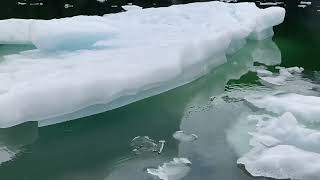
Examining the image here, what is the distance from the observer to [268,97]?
4.22 m

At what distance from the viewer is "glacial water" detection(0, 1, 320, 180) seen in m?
2.90

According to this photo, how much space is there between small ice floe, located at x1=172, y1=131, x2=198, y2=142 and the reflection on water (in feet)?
0.15

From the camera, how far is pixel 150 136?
3.40 m

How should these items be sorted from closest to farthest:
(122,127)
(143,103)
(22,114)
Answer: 1. (22,114)
2. (122,127)
3. (143,103)

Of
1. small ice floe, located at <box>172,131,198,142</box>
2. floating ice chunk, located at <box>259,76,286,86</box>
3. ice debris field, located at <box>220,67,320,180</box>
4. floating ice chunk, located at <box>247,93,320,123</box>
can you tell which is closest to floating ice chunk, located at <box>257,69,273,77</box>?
floating ice chunk, located at <box>259,76,286,86</box>

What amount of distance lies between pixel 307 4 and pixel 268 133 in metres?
8.82

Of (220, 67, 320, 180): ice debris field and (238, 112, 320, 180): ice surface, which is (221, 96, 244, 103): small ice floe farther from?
(238, 112, 320, 180): ice surface

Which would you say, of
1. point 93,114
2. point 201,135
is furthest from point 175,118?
point 93,114

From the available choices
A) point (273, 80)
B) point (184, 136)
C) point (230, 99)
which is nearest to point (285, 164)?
point (184, 136)

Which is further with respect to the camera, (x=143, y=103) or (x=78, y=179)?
(x=143, y=103)

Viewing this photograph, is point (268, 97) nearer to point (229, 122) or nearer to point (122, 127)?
point (229, 122)

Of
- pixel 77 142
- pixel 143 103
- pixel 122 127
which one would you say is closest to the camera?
pixel 77 142

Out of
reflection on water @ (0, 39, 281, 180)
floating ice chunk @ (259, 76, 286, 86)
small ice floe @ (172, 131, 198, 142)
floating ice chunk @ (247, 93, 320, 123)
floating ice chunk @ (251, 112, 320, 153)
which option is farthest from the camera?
floating ice chunk @ (259, 76, 286, 86)

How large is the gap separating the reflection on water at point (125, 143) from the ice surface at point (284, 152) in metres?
0.13
